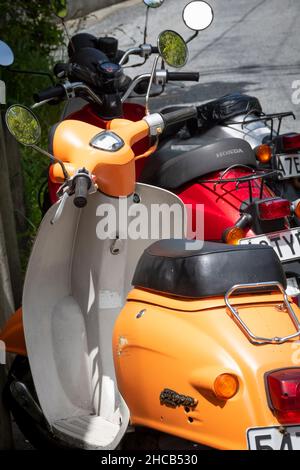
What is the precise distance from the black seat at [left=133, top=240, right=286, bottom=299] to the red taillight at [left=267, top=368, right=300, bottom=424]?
367mm

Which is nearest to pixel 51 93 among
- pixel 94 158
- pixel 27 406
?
pixel 94 158

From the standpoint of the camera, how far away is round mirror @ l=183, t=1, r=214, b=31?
4.56 meters

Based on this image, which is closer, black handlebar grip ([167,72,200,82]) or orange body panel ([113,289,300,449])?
orange body panel ([113,289,300,449])

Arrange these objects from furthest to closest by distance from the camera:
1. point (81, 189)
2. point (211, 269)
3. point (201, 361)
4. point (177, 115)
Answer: point (177, 115), point (81, 189), point (211, 269), point (201, 361)

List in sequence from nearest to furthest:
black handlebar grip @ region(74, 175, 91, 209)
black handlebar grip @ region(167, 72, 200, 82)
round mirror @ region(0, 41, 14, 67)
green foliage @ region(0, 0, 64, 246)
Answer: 1. black handlebar grip @ region(74, 175, 91, 209)
2. round mirror @ region(0, 41, 14, 67)
3. black handlebar grip @ region(167, 72, 200, 82)
4. green foliage @ region(0, 0, 64, 246)

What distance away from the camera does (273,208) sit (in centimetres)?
424

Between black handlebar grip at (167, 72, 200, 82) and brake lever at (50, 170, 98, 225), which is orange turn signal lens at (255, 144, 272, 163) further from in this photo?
brake lever at (50, 170, 98, 225)

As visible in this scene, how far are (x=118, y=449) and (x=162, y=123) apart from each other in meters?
1.38

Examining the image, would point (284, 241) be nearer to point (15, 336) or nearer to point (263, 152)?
point (263, 152)

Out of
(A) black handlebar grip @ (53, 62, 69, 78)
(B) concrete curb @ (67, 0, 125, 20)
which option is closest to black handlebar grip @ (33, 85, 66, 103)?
(A) black handlebar grip @ (53, 62, 69, 78)

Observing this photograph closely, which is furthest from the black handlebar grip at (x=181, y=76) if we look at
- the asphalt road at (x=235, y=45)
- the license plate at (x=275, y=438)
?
the asphalt road at (x=235, y=45)

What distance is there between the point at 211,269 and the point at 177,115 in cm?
136
